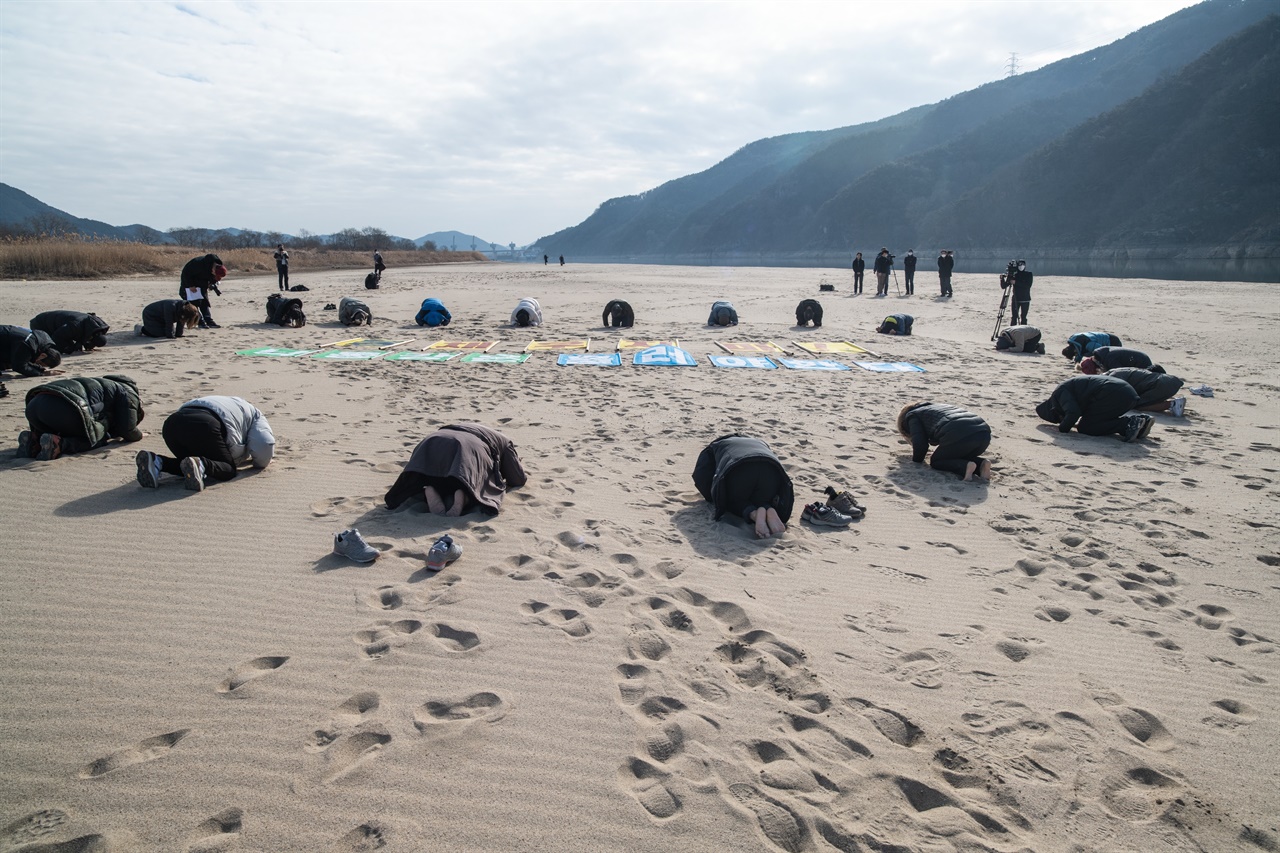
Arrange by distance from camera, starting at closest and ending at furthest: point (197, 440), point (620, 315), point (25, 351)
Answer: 1. point (197, 440)
2. point (25, 351)
3. point (620, 315)

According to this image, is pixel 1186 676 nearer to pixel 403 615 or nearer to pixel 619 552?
pixel 619 552

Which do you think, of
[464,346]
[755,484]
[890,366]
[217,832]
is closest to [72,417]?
[217,832]

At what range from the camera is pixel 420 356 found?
11.8m

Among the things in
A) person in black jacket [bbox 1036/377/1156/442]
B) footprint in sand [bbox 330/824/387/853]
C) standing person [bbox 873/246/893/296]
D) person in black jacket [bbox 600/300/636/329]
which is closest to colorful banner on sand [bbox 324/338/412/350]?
person in black jacket [bbox 600/300/636/329]

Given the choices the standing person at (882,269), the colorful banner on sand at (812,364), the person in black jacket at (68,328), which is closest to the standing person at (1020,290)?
the colorful banner on sand at (812,364)

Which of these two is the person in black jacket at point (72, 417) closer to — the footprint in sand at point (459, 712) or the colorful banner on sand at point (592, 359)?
the footprint in sand at point (459, 712)

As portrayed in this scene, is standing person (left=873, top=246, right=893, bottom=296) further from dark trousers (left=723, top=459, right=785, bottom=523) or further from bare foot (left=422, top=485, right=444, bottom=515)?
bare foot (left=422, top=485, right=444, bottom=515)

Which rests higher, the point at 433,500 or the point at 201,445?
the point at 201,445

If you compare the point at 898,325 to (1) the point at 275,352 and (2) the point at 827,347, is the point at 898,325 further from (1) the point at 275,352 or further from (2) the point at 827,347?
(1) the point at 275,352

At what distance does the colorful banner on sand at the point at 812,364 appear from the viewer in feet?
37.6

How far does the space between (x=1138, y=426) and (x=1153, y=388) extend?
1581 millimetres

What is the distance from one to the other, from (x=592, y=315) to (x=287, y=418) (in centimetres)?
1192

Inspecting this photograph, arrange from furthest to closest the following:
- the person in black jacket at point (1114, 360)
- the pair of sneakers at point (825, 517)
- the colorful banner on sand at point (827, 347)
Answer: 1. the colorful banner on sand at point (827, 347)
2. the person in black jacket at point (1114, 360)
3. the pair of sneakers at point (825, 517)

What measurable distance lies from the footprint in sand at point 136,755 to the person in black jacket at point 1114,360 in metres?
11.7
